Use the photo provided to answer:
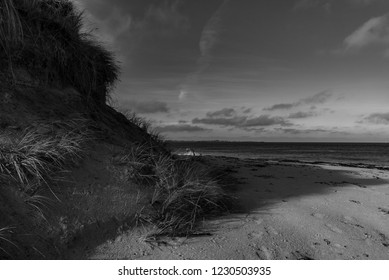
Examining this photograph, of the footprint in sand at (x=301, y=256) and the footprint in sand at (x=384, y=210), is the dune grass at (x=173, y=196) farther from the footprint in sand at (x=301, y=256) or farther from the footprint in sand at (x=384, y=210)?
the footprint in sand at (x=384, y=210)

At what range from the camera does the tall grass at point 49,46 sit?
497cm

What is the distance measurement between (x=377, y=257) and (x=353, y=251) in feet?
0.91

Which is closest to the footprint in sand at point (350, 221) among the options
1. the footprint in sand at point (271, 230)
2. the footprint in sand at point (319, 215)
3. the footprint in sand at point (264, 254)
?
the footprint in sand at point (319, 215)

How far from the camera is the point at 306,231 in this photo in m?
4.25

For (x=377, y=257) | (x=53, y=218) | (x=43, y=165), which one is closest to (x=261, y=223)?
(x=377, y=257)

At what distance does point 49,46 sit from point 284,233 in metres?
5.30

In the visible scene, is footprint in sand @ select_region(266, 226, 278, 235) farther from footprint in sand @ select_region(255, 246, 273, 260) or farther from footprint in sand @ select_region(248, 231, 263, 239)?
footprint in sand @ select_region(255, 246, 273, 260)

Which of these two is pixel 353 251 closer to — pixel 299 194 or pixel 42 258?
pixel 299 194

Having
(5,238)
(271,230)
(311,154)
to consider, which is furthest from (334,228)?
(311,154)

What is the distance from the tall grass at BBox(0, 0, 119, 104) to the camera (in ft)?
16.3

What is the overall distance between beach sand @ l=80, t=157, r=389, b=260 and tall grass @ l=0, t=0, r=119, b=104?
362 centimetres

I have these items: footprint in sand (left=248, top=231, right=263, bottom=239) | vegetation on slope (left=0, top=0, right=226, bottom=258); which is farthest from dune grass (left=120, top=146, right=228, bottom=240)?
footprint in sand (left=248, top=231, right=263, bottom=239)

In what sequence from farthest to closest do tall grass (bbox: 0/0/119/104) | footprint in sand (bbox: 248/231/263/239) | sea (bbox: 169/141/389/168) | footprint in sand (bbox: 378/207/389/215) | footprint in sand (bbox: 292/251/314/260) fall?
1. sea (bbox: 169/141/389/168)
2. footprint in sand (bbox: 378/207/389/215)
3. tall grass (bbox: 0/0/119/104)
4. footprint in sand (bbox: 248/231/263/239)
5. footprint in sand (bbox: 292/251/314/260)

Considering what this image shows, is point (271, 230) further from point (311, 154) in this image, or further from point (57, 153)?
point (311, 154)
